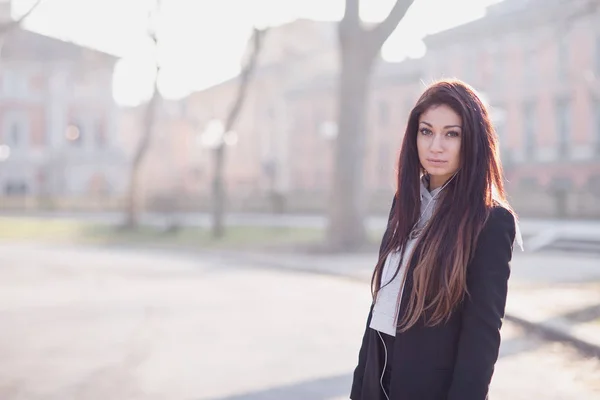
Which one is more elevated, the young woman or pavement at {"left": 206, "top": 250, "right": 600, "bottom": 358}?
the young woman

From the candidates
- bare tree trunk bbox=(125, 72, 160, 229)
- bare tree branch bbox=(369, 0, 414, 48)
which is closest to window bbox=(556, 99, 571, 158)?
bare tree trunk bbox=(125, 72, 160, 229)

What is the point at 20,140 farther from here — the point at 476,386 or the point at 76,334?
the point at 476,386

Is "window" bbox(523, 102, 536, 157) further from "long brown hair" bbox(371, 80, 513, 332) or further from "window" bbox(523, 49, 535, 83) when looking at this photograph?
"long brown hair" bbox(371, 80, 513, 332)

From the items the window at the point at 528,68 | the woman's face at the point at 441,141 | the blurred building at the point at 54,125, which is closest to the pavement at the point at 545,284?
the woman's face at the point at 441,141

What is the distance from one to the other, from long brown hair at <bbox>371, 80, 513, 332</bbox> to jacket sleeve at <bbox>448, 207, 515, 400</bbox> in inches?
1.3

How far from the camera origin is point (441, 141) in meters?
2.48

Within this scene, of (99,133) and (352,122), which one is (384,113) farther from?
(352,122)

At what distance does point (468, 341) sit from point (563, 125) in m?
39.2

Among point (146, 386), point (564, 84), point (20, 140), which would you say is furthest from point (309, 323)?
point (20, 140)

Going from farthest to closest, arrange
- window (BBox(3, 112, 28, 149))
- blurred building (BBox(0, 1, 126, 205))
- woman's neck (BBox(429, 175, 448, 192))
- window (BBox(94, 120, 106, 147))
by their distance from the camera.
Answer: window (BBox(94, 120, 106, 147))
window (BBox(3, 112, 28, 149))
blurred building (BBox(0, 1, 126, 205))
woman's neck (BBox(429, 175, 448, 192))

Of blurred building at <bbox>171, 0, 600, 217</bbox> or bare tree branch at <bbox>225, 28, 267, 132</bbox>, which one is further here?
blurred building at <bbox>171, 0, 600, 217</bbox>

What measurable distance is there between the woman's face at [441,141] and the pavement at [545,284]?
4.94 metres

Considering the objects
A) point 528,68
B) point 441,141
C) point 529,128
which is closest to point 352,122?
point 441,141

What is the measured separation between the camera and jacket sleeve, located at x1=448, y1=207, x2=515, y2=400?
234 centimetres
